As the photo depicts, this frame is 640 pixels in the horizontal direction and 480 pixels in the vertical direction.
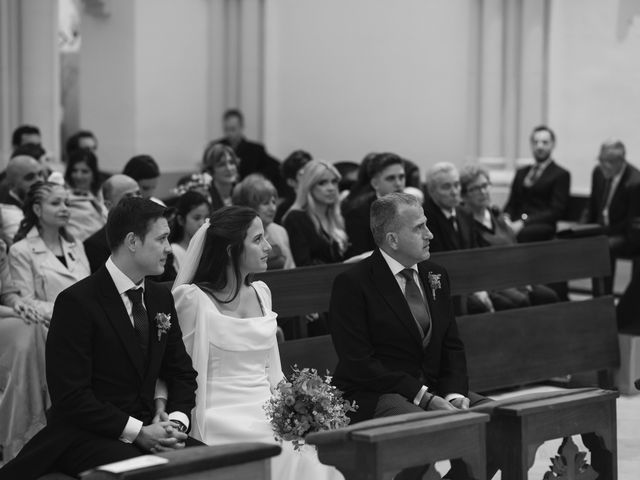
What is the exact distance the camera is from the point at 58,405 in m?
4.77

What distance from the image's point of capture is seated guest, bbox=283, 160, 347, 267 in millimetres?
7969

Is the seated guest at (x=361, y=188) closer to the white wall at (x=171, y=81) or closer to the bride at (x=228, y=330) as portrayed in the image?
the bride at (x=228, y=330)

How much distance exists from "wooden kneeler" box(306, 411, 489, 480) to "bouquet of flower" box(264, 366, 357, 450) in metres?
0.43

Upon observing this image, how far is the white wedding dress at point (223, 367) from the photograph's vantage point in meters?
5.29

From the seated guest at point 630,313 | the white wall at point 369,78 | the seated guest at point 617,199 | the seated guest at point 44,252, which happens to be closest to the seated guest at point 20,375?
the seated guest at point 44,252

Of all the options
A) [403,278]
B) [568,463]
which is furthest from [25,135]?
[568,463]

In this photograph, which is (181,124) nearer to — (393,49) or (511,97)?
(393,49)

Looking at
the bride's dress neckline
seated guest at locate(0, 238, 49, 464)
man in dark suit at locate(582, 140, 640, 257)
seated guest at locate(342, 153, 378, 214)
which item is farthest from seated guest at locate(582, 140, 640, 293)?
the bride's dress neckline

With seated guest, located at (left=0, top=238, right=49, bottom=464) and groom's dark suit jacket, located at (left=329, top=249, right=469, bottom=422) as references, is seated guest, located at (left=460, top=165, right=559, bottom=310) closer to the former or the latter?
groom's dark suit jacket, located at (left=329, top=249, right=469, bottom=422)

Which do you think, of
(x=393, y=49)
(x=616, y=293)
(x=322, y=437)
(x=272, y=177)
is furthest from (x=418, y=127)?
(x=322, y=437)

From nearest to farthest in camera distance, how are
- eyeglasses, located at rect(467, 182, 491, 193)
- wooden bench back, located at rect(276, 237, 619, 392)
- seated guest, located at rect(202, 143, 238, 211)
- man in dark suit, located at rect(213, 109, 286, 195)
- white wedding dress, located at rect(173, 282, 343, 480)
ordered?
1. white wedding dress, located at rect(173, 282, 343, 480)
2. wooden bench back, located at rect(276, 237, 619, 392)
3. eyeglasses, located at rect(467, 182, 491, 193)
4. seated guest, located at rect(202, 143, 238, 211)
5. man in dark suit, located at rect(213, 109, 286, 195)

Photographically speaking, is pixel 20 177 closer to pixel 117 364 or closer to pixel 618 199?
pixel 117 364

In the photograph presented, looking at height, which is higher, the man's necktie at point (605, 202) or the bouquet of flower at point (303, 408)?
the man's necktie at point (605, 202)

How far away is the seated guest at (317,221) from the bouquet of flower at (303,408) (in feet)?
9.47
